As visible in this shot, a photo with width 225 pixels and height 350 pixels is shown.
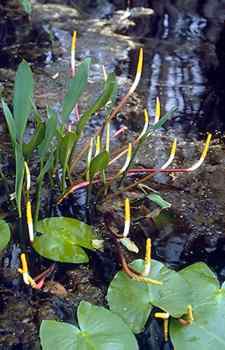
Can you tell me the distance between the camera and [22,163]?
41.3 inches

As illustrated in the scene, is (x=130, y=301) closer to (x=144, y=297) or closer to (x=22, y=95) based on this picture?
(x=144, y=297)

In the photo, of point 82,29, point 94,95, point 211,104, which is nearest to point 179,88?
point 211,104

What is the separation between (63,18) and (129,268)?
202 centimetres

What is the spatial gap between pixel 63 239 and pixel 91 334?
0.96ft

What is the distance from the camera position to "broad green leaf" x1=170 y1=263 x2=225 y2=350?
37.3 inches

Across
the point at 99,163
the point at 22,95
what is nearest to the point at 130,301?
the point at 99,163

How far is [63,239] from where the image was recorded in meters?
1.17

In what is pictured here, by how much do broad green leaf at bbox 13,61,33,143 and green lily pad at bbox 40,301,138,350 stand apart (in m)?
0.39

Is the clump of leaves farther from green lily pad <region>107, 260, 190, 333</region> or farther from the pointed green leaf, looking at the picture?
the pointed green leaf

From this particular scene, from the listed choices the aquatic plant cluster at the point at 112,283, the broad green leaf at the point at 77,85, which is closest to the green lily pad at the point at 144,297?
the aquatic plant cluster at the point at 112,283

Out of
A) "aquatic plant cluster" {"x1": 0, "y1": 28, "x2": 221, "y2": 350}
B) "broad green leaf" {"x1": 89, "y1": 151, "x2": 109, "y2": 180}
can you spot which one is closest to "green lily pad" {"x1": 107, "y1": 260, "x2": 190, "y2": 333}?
"aquatic plant cluster" {"x1": 0, "y1": 28, "x2": 221, "y2": 350}

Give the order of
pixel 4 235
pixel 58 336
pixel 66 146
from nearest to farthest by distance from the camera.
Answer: pixel 58 336 → pixel 4 235 → pixel 66 146

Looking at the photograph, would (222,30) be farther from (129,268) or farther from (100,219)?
(129,268)

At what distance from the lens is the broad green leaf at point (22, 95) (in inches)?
45.0
